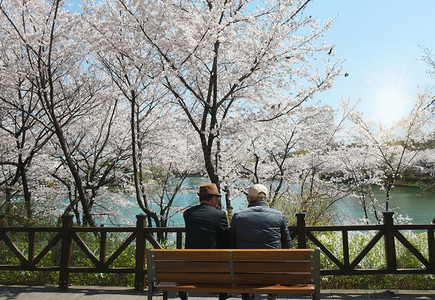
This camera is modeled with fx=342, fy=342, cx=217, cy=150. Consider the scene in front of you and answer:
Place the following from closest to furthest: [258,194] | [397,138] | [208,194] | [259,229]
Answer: [259,229]
[258,194]
[208,194]
[397,138]

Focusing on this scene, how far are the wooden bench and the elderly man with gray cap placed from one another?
0.69ft

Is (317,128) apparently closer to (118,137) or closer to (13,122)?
(118,137)

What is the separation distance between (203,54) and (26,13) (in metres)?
6.69

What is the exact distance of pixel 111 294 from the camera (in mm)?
5383

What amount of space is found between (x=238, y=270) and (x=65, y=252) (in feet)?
12.1

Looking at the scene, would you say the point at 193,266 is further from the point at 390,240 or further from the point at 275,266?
the point at 390,240

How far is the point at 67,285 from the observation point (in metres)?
5.75

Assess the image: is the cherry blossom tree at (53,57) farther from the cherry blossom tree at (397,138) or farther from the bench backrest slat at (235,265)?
the cherry blossom tree at (397,138)

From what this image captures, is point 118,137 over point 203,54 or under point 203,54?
under

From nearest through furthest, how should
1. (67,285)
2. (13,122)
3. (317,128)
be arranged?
(67,285), (13,122), (317,128)

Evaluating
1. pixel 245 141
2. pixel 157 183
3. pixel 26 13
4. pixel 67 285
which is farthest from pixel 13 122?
pixel 67 285

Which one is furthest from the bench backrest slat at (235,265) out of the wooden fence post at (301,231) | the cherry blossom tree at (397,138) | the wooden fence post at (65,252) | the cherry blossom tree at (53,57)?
the cherry blossom tree at (397,138)

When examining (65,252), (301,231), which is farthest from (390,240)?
(65,252)

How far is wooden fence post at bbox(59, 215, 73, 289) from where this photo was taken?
227 inches
